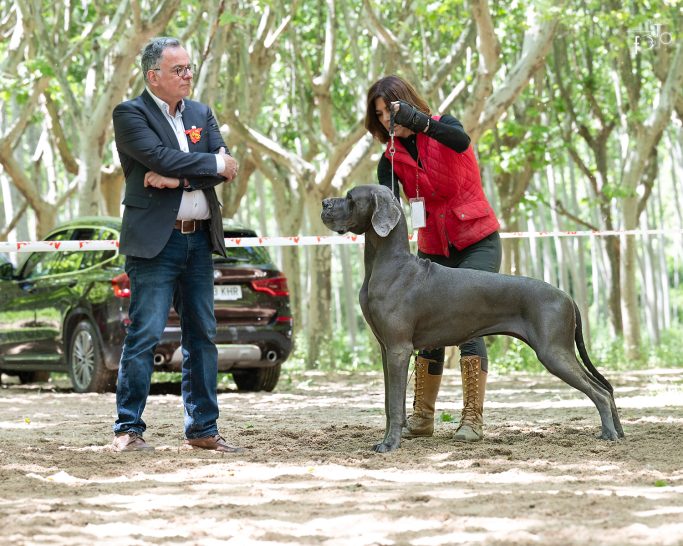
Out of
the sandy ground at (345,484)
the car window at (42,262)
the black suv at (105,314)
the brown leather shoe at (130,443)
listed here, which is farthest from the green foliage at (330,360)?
the brown leather shoe at (130,443)

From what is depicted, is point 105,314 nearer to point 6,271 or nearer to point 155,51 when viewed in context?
point 6,271

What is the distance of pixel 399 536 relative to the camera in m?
4.57

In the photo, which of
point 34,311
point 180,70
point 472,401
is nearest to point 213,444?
point 472,401

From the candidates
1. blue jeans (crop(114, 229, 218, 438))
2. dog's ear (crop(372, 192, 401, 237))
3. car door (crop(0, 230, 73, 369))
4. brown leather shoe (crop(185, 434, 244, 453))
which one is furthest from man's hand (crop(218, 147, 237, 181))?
car door (crop(0, 230, 73, 369))

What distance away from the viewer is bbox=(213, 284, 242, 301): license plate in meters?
12.7

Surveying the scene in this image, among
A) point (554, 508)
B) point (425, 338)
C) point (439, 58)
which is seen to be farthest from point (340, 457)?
point (439, 58)

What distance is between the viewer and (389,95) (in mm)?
7473

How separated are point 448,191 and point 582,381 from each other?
1.50 meters

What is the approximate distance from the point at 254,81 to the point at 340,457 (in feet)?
45.0

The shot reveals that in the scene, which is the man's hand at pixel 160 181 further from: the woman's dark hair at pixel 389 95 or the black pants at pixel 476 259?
the black pants at pixel 476 259

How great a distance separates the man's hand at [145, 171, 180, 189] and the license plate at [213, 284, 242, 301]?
5.58 meters

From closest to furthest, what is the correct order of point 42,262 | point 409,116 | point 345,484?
1. point 345,484
2. point 409,116
3. point 42,262

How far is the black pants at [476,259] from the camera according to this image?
25.1 ft

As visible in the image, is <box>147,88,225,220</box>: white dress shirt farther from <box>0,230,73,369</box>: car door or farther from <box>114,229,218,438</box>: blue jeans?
<box>0,230,73,369</box>: car door
